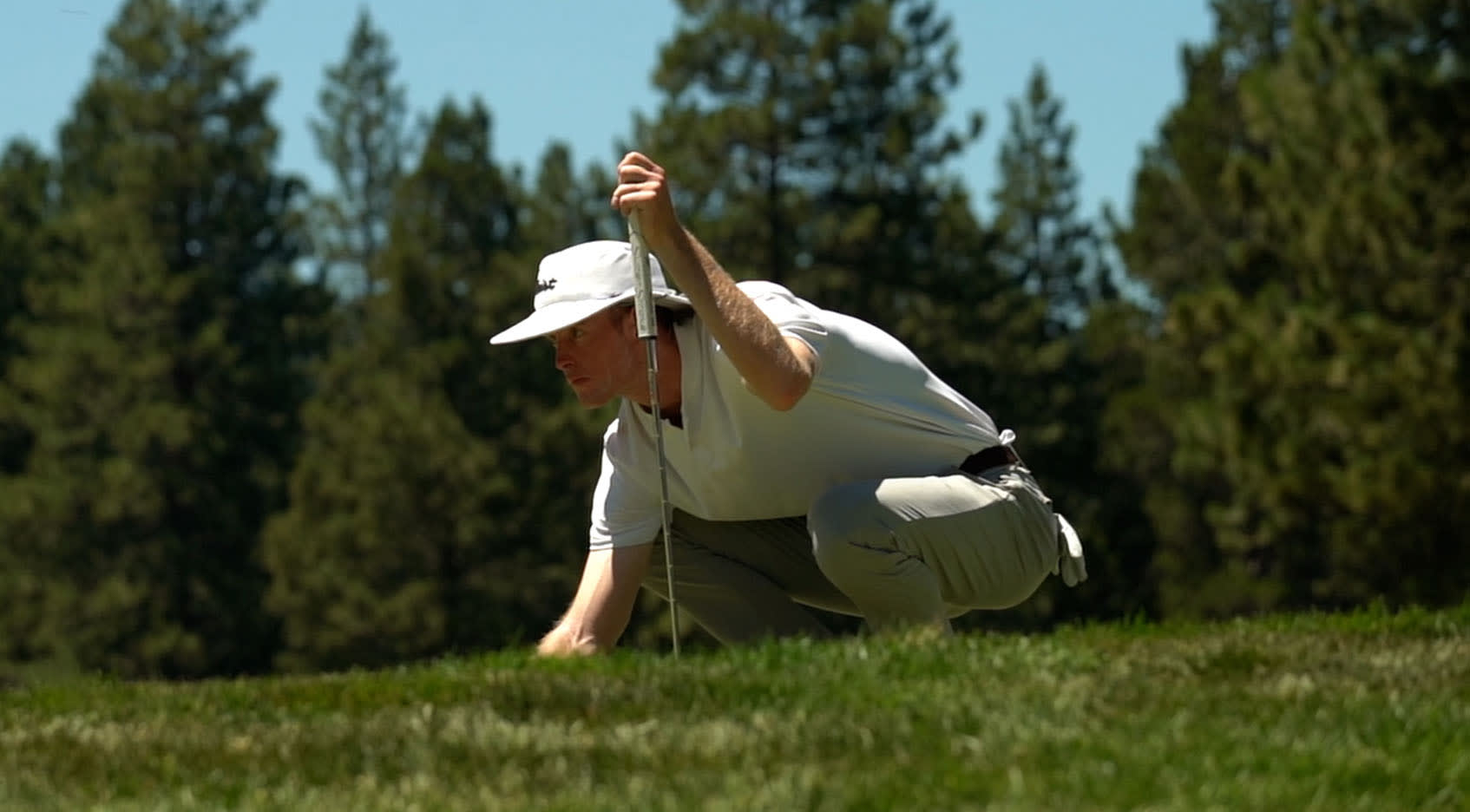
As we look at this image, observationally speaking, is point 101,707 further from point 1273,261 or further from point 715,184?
point 715,184

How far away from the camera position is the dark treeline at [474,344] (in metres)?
41.2

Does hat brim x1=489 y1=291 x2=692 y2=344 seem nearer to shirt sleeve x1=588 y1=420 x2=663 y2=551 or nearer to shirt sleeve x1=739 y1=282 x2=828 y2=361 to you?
shirt sleeve x1=739 y1=282 x2=828 y2=361

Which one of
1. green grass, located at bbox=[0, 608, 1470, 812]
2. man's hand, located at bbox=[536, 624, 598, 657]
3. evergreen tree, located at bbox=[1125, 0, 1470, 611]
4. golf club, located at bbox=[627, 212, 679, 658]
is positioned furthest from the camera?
evergreen tree, located at bbox=[1125, 0, 1470, 611]

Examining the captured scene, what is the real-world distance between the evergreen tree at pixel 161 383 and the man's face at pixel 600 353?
3974 cm

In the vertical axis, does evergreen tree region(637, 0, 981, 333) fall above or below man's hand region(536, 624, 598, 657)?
above

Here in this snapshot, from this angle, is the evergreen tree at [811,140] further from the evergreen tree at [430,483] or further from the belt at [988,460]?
the belt at [988,460]

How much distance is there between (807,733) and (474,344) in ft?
133

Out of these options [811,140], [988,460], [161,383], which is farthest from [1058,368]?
[988,460]

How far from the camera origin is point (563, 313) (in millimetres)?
6828

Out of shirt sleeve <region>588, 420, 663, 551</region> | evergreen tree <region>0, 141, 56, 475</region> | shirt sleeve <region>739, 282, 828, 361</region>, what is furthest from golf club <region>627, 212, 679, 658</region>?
evergreen tree <region>0, 141, 56, 475</region>

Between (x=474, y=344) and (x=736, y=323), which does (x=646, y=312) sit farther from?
(x=474, y=344)

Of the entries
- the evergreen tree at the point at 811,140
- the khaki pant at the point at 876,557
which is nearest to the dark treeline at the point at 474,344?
the evergreen tree at the point at 811,140

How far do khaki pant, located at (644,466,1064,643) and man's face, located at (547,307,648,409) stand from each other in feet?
2.31

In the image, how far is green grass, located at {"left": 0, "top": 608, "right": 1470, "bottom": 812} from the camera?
14.3 feet
